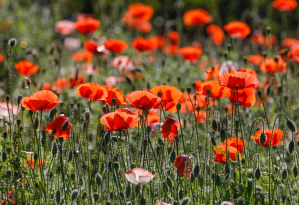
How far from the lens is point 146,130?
6.61 feet

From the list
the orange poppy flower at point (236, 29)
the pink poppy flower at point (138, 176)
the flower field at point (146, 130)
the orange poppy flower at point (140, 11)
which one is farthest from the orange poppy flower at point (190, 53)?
the pink poppy flower at point (138, 176)

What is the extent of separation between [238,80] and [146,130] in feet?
1.87

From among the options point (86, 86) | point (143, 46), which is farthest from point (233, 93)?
point (143, 46)

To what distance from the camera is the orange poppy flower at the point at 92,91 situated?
2.01m

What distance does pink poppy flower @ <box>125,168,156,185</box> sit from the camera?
5.08 ft

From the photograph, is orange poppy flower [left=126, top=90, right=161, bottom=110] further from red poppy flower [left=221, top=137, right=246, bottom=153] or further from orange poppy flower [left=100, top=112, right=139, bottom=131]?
red poppy flower [left=221, top=137, right=246, bottom=153]

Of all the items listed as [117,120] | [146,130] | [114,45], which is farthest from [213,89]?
[114,45]

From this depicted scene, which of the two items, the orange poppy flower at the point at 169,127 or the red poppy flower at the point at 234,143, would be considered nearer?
the orange poppy flower at the point at 169,127

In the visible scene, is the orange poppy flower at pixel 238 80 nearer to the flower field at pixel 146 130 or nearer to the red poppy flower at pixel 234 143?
the flower field at pixel 146 130

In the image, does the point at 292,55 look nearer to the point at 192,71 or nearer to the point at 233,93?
the point at 233,93

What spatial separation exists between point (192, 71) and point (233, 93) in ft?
9.60

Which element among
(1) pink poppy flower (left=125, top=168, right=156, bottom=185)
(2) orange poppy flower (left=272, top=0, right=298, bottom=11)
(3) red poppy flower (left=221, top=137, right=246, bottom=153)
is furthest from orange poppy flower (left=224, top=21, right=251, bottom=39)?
(1) pink poppy flower (left=125, top=168, right=156, bottom=185)

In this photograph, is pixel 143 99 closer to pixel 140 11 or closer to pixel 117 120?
pixel 117 120

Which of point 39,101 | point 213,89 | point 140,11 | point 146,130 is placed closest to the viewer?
point 39,101
